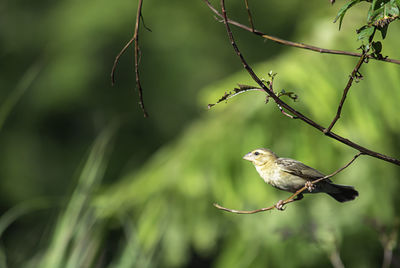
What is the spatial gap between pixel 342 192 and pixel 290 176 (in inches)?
7.2

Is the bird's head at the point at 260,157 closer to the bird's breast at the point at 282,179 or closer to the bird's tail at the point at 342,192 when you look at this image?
the bird's breast at the point at 282,179

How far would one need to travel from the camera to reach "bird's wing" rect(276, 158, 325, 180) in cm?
213

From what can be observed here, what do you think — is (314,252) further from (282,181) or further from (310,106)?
(282,181)

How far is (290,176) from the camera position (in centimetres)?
226

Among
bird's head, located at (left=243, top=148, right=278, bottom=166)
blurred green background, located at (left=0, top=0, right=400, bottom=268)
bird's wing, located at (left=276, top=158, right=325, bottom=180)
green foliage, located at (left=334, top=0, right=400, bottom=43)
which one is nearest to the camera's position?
green foliage, located at (left=334, top=0, right=400, bottom=43)

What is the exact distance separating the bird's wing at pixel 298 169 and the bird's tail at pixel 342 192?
0.23 feet

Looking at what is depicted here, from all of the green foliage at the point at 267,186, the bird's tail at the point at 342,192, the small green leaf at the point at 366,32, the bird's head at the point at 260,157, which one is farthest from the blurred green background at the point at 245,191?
the small green leaf at the point at 366,32

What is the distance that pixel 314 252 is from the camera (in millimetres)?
5234

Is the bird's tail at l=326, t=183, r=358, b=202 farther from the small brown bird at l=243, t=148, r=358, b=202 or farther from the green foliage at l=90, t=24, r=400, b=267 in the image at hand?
the green foliage at l=90, t=24, r=400, b=267

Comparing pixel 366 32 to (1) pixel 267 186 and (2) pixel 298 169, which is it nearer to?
(2) pixel 298 169

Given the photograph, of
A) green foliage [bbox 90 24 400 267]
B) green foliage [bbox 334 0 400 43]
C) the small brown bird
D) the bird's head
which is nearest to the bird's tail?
the small brown bird

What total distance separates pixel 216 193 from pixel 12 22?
11110 mm

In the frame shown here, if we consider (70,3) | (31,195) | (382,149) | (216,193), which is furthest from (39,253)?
(70,3)

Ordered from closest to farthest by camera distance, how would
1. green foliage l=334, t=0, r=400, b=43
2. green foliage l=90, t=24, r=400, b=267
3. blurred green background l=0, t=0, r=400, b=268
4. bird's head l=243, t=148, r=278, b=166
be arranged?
green foliage l=334, t=0, r=400, b=43 < bird's head l=243, t=148, r=278, b=166 < blurred green background l=0, t=0, r=400, b=268 < green foliage l=90, t=24, r=400, b=267
